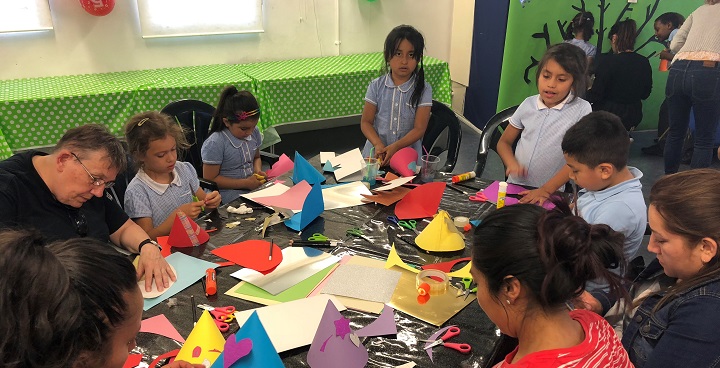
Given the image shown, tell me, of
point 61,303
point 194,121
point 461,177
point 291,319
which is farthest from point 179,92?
point 61,303

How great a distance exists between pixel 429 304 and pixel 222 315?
616mm

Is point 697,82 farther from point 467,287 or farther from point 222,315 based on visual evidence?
point 222,315

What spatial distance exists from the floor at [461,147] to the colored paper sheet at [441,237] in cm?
259

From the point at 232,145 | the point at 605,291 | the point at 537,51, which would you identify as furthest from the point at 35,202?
the point at 537,51

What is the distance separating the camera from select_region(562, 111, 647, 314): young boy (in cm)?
186

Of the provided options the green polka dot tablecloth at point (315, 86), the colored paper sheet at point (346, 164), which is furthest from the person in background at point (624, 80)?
the colored paper sheet at point (346, 164)

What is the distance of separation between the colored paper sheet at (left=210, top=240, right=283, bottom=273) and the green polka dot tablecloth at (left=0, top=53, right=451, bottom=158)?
2577 millimetres

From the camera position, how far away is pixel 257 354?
121 centimetres

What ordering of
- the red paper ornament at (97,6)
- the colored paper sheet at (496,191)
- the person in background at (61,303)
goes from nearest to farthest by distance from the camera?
the person in background at (61,303) → the colored paper sheet at (496,191) → the red paper ornament at (97,6)

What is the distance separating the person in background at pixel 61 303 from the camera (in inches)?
29.2

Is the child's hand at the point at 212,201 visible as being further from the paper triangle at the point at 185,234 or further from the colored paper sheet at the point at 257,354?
the colored paper sheet at the point at 257,354

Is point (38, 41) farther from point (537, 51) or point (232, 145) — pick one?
point (537, 51)

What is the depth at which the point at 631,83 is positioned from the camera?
468cm

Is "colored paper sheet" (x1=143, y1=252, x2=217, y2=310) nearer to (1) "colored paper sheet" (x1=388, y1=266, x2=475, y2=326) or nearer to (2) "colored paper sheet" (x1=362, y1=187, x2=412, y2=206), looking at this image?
(1) "colored paper sheet" (x1=388, y1=266, x2=475, y2=326)
